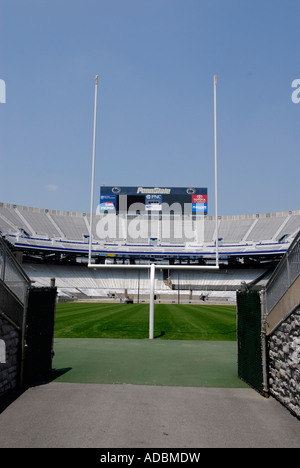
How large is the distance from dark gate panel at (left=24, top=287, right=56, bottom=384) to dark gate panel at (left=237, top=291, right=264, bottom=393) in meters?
4.51

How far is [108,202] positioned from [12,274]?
153 feet

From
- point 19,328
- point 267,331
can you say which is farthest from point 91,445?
point 267,331

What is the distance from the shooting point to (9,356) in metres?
6.32

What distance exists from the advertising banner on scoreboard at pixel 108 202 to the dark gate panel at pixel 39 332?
4489 cm

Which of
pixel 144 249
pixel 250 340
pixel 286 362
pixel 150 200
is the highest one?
pixel 150 200

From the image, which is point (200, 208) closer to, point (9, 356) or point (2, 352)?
point (9, 356)

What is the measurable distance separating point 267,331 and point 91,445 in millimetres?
3939

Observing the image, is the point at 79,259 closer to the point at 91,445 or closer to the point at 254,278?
the point at 254,278

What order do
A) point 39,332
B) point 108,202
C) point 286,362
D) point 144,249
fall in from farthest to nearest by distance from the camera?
point 144,249 → point 108,202 → point 39,332 → point 286,362

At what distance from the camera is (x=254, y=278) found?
5516 cm

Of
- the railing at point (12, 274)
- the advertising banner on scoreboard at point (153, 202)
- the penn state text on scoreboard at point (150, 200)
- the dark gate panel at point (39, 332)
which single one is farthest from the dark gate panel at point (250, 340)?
the penn state text on scoreboard at point (150, 200)

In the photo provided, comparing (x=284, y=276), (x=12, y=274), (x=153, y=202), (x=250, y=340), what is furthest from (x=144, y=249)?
(x=284, y=276)

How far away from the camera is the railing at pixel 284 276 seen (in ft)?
19.0

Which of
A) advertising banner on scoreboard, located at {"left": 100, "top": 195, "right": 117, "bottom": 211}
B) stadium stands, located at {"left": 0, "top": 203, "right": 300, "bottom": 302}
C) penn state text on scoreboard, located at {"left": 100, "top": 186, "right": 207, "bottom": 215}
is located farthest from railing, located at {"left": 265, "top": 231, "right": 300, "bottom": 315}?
advertising banner on scoreboard, located at {"left": 100, "top": 195, "right": 117, "bottom": 211}
